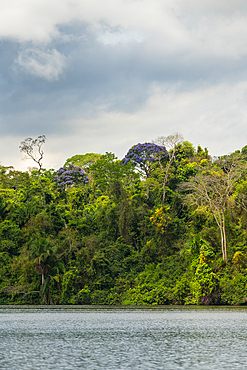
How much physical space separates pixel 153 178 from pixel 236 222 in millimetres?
11444

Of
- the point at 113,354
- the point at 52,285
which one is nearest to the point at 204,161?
the point at 52,285

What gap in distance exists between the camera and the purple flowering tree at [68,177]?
54.8m

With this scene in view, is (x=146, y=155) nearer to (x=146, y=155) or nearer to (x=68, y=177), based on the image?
(x=146, y=155)

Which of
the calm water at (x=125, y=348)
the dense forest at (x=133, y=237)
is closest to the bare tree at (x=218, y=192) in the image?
the dense forest at (x=133, y=237)

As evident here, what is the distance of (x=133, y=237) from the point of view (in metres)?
47.5

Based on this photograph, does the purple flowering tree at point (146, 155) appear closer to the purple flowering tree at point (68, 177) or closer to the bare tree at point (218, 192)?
the purple flowering tree at point (68, 177)

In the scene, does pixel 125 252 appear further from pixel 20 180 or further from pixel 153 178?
pixel 20 180

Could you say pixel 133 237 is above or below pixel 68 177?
below

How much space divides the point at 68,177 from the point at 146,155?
973cm

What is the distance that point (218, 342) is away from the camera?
14.0 m

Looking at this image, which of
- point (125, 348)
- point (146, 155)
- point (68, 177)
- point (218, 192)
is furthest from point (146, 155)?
point (125, 348)

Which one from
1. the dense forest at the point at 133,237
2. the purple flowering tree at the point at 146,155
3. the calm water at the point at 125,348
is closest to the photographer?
the calm water at the point at 125,348

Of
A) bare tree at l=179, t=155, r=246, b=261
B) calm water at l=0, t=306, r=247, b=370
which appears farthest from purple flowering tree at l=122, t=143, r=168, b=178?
calm water at l=0, t=306, r=247, b=370

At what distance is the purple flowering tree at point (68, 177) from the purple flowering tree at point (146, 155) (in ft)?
19.4
